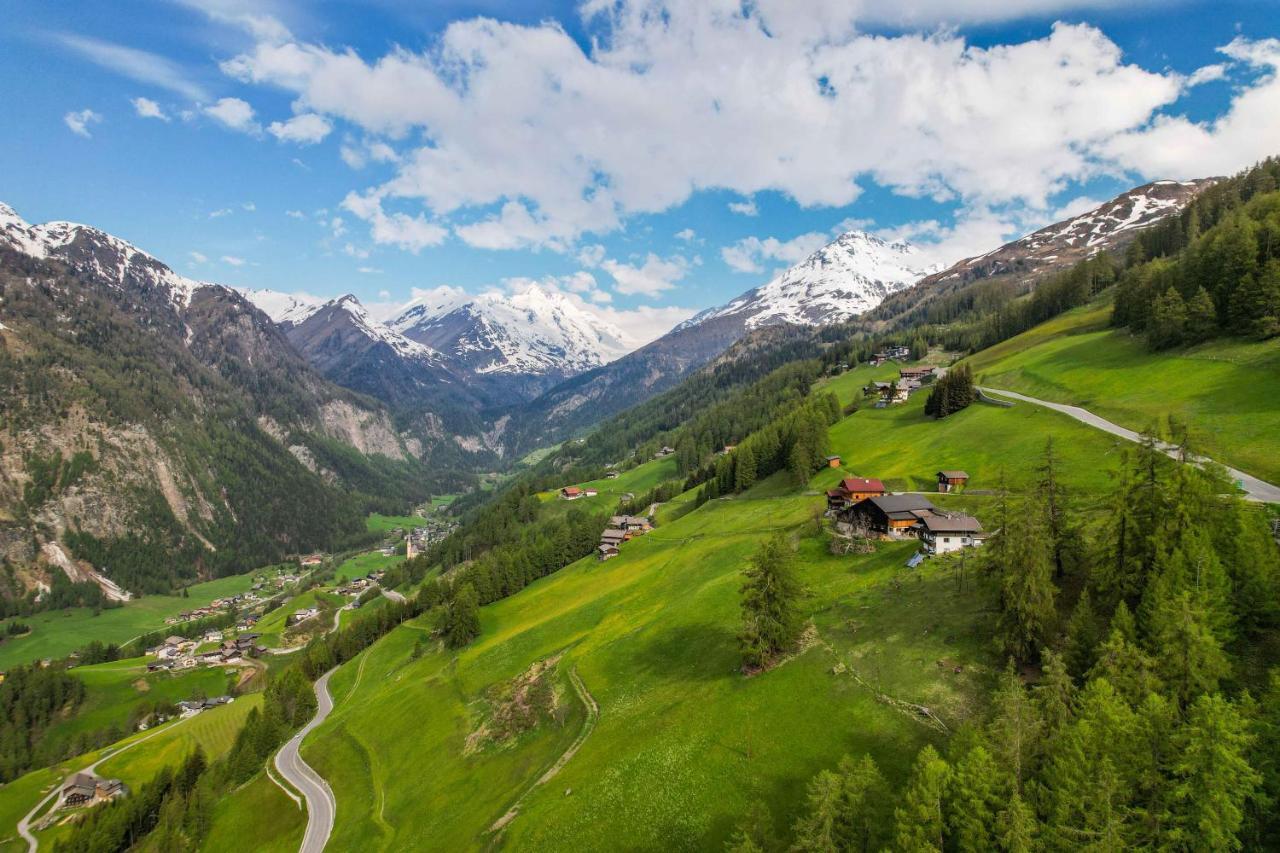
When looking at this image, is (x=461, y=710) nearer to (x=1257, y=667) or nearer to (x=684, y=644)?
(x=684, y=644)

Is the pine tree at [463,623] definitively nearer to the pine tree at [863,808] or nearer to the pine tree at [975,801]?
the pine tree at [863,808]

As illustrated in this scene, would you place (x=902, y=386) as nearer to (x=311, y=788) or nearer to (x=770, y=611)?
(x=770, y=611)

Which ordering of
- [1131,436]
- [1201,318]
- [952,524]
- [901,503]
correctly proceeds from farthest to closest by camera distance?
[1201,318], [1131,436], [901,503], [952,524]

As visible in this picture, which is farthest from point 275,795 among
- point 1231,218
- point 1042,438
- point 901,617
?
point 1231,218

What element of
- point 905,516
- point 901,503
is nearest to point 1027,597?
point 905,516

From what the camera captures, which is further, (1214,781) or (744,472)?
(744,472)
